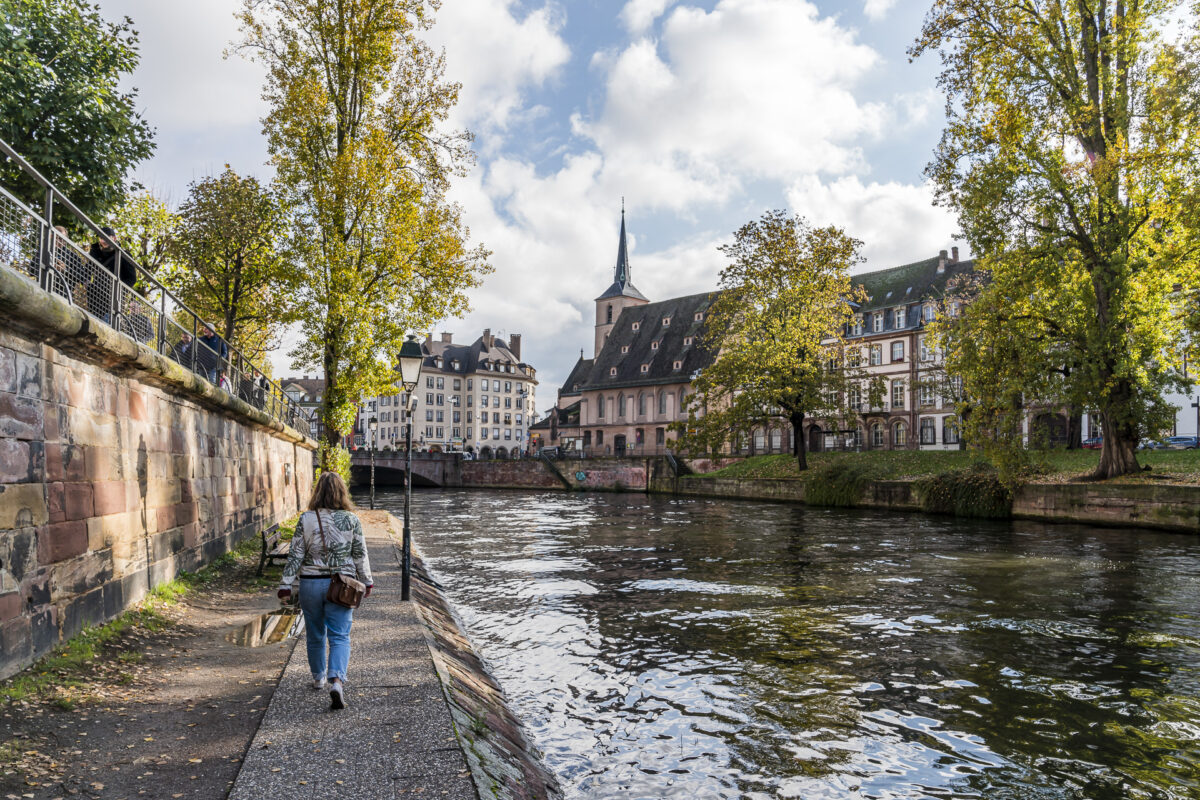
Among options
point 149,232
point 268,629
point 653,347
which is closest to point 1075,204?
point 268,629

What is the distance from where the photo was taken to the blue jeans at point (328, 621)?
239 inches

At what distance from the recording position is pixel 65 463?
24.3 ft

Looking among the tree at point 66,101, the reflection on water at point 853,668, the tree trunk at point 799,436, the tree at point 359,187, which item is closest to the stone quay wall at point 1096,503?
the reflection on water at point 853,668

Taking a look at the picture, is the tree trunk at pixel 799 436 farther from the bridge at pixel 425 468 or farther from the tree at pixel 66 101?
the bridge at pixel 425 468

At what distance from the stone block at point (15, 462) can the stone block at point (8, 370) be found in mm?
416

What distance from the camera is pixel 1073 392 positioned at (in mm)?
24406

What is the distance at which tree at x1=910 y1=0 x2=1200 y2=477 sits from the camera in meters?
23.1

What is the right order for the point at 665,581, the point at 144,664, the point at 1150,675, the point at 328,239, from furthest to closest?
the point at 328,239, the point at 665,581, the point at 1150,675, the point at 144,664

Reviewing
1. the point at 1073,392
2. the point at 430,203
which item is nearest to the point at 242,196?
the point at 430,203

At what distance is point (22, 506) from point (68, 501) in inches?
34.7

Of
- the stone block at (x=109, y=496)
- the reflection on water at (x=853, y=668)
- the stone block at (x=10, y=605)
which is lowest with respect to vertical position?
the reflection on water at (x=853, y=668)

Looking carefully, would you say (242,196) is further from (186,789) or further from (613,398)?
(613,398)

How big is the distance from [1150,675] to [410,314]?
19.6 m

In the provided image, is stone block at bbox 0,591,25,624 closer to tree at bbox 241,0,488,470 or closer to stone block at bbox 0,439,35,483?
stone block at bbox 0,439,35,483
